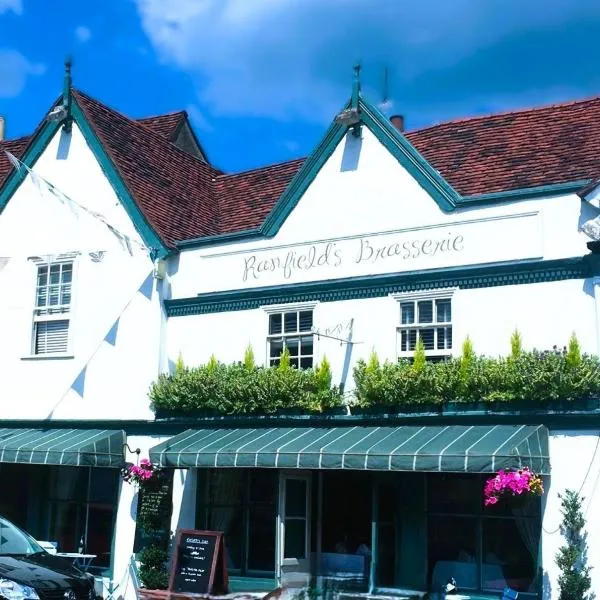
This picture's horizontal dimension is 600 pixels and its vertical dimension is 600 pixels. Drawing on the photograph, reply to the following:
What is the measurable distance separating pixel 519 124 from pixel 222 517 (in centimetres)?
890

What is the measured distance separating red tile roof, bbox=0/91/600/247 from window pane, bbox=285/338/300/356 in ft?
10.6

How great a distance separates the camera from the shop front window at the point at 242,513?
1755 centimetres

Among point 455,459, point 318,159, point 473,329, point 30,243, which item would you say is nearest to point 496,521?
point 455,459

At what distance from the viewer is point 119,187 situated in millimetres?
20297

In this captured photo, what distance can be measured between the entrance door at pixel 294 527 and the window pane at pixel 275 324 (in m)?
2.52

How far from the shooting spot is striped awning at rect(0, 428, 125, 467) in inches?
712

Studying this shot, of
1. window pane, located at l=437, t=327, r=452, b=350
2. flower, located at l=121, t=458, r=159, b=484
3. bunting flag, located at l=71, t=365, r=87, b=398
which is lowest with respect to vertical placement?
flower, located at l=121, t=458, r=159, b=484

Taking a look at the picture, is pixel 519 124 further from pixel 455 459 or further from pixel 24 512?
pixel 24 512

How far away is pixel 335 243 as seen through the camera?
17828mm

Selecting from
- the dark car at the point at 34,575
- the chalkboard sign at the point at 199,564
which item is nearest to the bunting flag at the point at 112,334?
the chalkboard sign at the point at 199,564

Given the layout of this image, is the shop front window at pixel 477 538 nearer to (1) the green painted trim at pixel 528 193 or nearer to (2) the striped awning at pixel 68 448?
(1) the green painted trim at pixel 528 193

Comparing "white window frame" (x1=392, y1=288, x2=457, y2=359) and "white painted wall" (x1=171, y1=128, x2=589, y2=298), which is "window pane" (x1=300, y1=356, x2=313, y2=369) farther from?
"white window frame" (x1=392, y1=288, x2=457, y2=359)

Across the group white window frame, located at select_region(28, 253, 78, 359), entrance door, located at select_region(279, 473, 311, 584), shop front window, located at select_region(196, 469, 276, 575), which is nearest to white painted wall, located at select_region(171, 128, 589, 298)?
white window frame, located at select_region(28, 253, 78, 359)

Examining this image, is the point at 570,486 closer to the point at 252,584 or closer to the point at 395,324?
the point at 395,324
